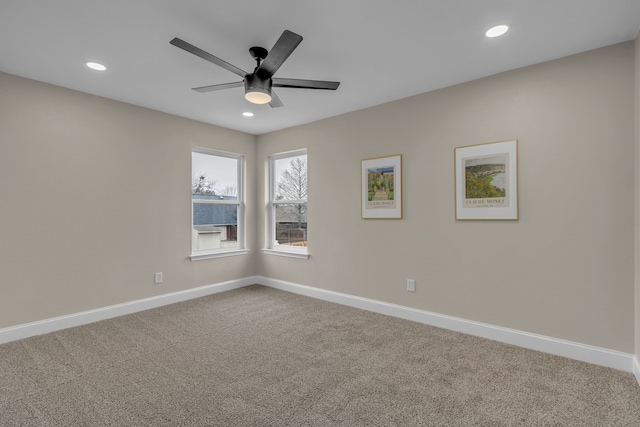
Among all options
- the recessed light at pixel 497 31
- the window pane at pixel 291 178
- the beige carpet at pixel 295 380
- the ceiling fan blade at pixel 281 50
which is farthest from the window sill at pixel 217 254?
the recessed light at pixel 497 31

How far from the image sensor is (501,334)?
2.91 metres

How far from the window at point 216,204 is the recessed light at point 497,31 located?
377 centimetres

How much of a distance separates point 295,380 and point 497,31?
2.91 metres

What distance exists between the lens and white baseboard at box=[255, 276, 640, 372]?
243cm

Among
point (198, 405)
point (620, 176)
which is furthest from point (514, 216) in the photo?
point (198, 405)

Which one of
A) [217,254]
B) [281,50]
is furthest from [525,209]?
[217,254]

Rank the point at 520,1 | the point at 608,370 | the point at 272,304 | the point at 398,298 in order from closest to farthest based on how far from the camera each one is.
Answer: the point at 520,1
the point at 608,370
the point at 398,298
the point at 272,304

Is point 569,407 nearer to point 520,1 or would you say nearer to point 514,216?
point 514,216

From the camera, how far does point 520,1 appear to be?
1.94 metres

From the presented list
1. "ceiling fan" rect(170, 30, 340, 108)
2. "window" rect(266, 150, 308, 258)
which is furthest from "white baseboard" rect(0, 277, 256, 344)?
"ceiling fan" rect(170, 30, 340, 108)

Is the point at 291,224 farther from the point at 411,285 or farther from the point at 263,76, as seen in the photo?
the point at 263,76

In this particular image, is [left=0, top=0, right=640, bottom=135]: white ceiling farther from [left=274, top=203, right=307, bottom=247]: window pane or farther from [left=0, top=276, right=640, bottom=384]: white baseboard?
[left=0, top=276, right=640, bottom=384]: white baseboard

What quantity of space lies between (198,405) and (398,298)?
2372 millimetres

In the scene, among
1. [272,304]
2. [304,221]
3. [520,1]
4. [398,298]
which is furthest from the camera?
[304,221]
